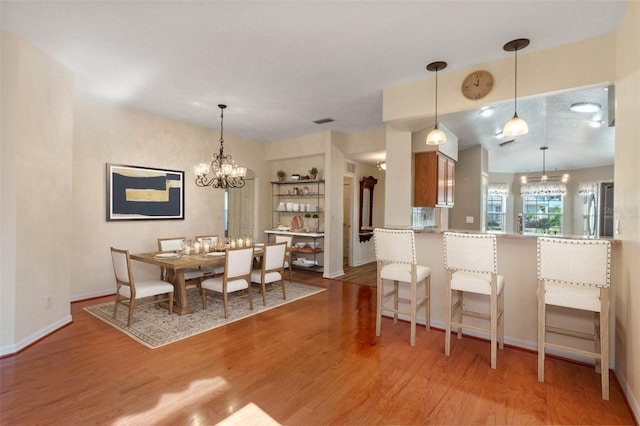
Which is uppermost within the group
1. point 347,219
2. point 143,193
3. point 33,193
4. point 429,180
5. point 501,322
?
point 429,180

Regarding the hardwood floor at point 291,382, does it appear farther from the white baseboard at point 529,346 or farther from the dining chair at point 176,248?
the dining chair at point 176,248

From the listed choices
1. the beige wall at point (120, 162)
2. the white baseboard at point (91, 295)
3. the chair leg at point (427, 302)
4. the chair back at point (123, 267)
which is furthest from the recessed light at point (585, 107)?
the white baseboard at point (91, 295)

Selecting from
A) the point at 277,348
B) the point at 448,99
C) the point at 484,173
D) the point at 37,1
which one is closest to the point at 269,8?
the point at 37,1

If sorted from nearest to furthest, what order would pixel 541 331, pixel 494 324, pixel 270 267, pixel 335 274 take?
1. pixel 541 331
2. pixel 494 324
3. pixel 270 267
4. pixel 335 274

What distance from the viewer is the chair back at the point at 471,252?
2682 millimetres

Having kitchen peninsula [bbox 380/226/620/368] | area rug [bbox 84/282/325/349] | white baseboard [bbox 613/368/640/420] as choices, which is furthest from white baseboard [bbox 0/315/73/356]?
white baseboard [bbox 613/368/640/420]

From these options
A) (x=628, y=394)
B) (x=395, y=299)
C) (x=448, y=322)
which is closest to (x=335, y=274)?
(x=395, y=299)

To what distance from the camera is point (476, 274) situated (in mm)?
2934

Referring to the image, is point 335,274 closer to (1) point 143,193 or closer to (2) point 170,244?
(2) point 170,244

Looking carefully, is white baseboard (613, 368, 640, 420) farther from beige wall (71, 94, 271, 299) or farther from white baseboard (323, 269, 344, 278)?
beige wall (71, 94, 271, 299)

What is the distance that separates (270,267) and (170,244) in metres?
1.73

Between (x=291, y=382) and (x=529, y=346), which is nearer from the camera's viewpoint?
(x=291, y=382)

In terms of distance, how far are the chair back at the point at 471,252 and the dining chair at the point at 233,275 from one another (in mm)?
2372

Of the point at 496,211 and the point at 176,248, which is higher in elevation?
the point at 496,211
